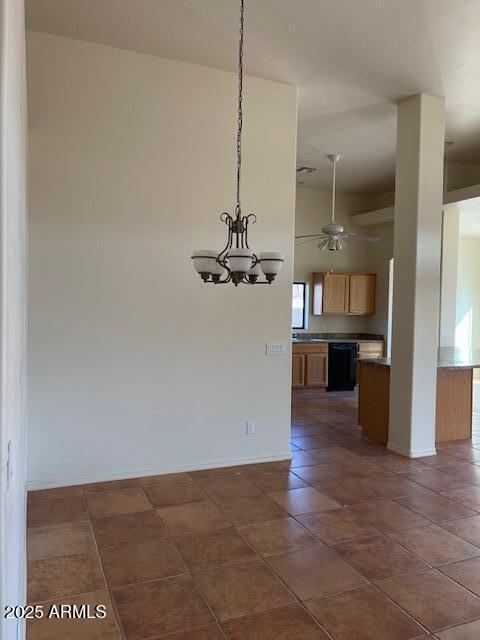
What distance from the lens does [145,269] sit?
13.9 ft

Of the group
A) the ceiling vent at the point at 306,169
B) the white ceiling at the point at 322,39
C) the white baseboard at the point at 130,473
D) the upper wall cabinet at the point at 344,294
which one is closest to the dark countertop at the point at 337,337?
the upper wall cabinet at the point at 344,294

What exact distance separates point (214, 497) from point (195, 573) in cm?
107

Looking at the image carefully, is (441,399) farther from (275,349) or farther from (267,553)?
(267,553)

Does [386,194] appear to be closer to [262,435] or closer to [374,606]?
[262,435]

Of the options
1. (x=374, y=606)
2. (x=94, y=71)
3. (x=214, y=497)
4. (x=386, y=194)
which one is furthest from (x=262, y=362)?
(x=386, y=194)

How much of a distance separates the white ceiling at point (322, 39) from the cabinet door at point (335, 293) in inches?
151

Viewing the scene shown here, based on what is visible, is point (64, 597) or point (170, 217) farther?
point (170, 217)

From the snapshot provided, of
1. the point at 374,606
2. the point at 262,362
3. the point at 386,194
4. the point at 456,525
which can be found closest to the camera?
the point at 374,606

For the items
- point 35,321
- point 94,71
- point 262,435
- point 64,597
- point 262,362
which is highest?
point 94,71

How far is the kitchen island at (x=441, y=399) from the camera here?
5.44 m

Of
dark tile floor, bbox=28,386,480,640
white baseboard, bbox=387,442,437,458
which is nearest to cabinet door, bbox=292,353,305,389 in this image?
white baseboard, bbox=387,442,437,458

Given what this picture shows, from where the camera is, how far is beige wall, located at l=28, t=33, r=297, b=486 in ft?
12.9

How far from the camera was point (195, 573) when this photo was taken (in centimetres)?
281

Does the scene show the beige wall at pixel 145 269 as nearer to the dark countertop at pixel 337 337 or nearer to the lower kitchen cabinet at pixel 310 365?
the lower kitchen cabinet at pixel 310 365
